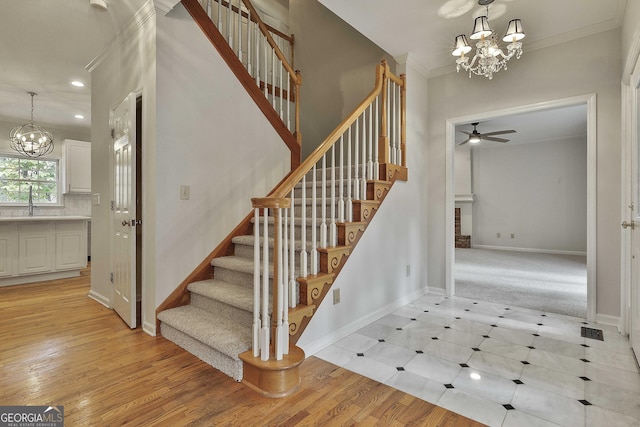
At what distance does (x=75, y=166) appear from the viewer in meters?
6.21

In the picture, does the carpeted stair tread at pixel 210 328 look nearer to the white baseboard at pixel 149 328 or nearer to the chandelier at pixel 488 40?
the white baseboard at pixel 149 328

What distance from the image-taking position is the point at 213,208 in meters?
3.08

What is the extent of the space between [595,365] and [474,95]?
9.35 feet

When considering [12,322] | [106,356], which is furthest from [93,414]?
[12,322]

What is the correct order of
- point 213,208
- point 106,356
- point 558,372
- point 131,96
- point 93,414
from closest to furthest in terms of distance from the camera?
point 93,414 → point 558,372 → point 106,356 → point 131,96 → point 213,208

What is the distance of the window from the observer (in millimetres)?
5844

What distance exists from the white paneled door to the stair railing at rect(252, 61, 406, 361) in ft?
3.77

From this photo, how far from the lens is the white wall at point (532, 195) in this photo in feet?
25.3

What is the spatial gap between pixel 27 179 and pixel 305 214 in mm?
6476

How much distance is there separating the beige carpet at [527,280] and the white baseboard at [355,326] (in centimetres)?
91

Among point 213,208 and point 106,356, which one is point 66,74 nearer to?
point 213,208

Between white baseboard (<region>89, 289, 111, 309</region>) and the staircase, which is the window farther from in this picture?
the staircase

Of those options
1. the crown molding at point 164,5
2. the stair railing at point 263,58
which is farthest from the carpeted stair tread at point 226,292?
the crown molding at point 164,5

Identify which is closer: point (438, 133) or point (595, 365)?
point (595, 365)
